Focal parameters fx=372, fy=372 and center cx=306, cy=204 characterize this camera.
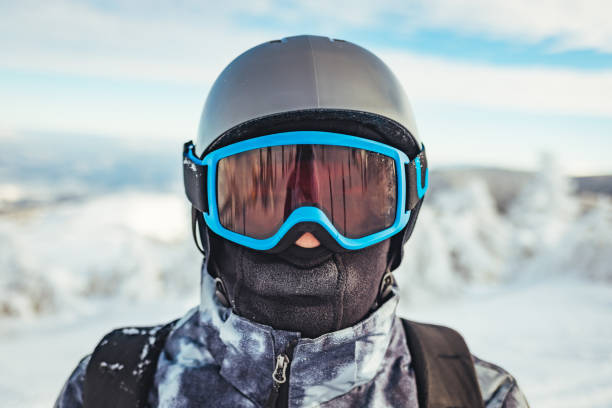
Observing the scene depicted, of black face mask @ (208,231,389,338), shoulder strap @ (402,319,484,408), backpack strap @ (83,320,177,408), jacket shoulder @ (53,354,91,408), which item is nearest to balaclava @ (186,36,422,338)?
black face mask @ (208,231,389,338)

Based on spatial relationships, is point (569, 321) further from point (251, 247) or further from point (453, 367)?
point (251, 247)

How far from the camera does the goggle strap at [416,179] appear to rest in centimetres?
128

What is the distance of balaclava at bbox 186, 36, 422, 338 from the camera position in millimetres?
1061

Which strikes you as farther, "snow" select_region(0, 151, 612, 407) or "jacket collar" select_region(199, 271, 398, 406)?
"snow" select_region(0, 151, 612, 407)

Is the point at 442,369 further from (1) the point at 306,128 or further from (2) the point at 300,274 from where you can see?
(1) the point at 306,128

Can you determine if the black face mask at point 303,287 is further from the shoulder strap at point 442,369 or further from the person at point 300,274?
the shoulder strap at point 442,369

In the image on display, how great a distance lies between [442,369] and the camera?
1.15 meters

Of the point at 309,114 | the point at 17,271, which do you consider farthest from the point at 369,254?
the point at 17,271

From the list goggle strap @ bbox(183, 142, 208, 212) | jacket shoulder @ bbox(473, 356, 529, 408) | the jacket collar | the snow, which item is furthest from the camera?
the snow

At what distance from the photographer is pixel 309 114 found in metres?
1.20

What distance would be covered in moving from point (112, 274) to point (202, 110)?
7.87 metres

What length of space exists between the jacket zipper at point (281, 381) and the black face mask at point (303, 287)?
2.8 inches

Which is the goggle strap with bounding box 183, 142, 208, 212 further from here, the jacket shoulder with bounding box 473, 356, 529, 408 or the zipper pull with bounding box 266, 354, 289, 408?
the jacket shoulder with bounding box 473, 356, 529, 408

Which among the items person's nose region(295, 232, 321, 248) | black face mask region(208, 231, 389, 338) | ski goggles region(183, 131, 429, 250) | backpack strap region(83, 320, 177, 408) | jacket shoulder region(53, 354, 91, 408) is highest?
ski goggles region(183, 131, 429, 250)
